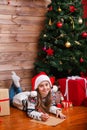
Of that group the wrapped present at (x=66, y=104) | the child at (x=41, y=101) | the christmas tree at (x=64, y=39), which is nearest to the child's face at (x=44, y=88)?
the child at (x=41, y=101)

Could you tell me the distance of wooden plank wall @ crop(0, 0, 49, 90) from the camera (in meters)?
3.68

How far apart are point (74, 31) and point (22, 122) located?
1.57 m

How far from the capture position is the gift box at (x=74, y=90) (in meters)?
3.36

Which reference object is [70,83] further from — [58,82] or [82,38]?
[82,38]

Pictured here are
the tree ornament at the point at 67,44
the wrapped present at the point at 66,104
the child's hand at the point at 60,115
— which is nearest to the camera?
the child's hand at the point at 60,115

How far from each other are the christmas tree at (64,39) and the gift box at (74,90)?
0.26 metres

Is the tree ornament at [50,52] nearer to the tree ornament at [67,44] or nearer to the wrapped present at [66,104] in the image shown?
the tree ornament at [67,44]

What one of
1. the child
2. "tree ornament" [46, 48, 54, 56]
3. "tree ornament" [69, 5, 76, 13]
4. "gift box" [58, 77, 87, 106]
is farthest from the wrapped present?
"tree ornament" [69, 5, 76, 13]

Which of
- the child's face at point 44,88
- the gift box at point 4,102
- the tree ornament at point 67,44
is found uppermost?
the tree ornament at point 67,44

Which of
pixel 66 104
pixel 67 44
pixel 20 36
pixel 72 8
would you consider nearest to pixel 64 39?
pixel 67 44

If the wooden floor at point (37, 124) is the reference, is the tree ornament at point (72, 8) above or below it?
above

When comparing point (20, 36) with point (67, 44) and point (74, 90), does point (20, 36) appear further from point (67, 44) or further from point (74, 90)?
point (74, 90)

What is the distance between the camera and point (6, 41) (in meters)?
3.70

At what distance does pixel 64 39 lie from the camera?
3.57 meters
